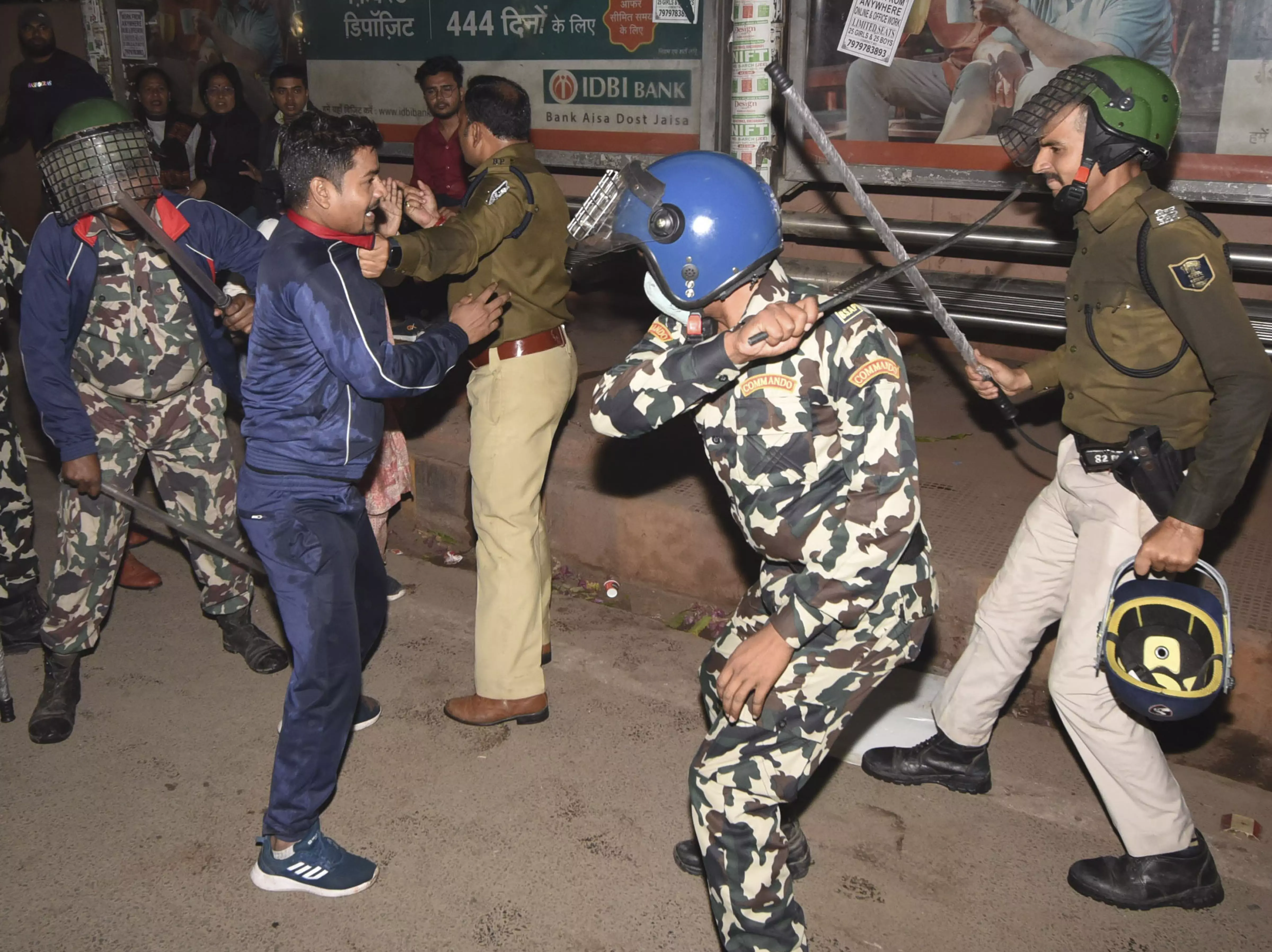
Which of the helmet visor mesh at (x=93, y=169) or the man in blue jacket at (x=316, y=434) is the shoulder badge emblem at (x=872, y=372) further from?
the helmet visor mesh at (x=93, y=169)

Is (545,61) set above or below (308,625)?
above

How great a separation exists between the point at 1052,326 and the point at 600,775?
125 inches

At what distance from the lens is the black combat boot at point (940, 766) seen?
3656mm

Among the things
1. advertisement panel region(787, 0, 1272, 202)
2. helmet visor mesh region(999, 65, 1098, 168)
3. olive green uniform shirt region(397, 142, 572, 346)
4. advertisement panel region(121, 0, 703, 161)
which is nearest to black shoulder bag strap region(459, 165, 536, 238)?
olive green uniform shirt region(397, 142, 572, 346)

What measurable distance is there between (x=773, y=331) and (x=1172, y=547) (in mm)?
1314

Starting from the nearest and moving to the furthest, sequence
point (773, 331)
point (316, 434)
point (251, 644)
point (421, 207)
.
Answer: point (773, 331)
point (316, 434)
point (421, 207)
point (251, 644)

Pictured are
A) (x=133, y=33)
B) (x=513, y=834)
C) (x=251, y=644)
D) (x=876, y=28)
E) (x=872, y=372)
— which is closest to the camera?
(x=872, y=372)

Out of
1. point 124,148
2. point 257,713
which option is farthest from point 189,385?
point 257,713

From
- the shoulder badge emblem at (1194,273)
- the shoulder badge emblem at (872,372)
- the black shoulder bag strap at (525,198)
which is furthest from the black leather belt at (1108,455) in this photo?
the black shoulder bag strap at (525,198)

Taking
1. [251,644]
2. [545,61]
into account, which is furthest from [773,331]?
[545,61]

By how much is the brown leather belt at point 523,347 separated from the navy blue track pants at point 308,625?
0.90 m

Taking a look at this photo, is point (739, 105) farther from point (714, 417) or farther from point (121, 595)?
point (121, 595)

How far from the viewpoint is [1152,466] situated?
2.94 meters

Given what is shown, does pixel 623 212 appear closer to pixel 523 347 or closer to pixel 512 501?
pixel 523 347
